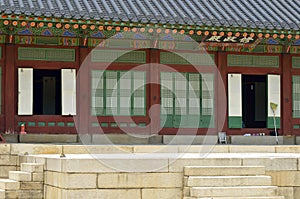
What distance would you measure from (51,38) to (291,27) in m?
6.84

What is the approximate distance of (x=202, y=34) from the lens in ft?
65.5

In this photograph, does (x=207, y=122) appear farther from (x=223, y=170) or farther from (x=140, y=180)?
(x=140, y=180)

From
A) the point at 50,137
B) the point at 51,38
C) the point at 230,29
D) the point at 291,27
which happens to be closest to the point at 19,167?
the point at 50,137

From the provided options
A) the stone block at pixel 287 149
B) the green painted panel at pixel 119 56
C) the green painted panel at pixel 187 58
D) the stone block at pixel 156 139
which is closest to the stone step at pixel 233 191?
the stone block at pixel 287 149

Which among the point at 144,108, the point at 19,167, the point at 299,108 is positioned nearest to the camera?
the point at 19,167

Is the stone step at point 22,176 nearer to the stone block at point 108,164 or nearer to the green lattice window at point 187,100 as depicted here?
the stone block at point 108,164

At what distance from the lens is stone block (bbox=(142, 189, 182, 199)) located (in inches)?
516

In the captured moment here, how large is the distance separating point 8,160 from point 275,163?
612 cm

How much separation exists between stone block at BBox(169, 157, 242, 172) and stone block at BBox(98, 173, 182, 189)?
0.16 meters

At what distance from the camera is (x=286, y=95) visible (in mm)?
20984

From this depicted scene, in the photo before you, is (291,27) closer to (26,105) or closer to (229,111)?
(229,111)

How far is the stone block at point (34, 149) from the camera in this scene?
15773 mm

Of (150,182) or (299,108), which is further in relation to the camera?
(299,108)

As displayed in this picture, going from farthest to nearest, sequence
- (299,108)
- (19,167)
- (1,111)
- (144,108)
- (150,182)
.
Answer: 1. (299,108)
2. (144,108)
3. (1,111)
4. (19,167)
5. (150,182)
